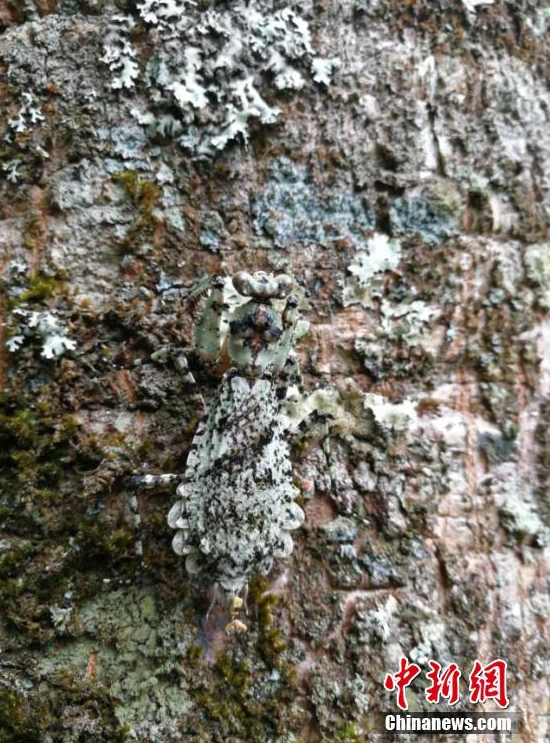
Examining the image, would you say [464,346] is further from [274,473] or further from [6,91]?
[6,91]

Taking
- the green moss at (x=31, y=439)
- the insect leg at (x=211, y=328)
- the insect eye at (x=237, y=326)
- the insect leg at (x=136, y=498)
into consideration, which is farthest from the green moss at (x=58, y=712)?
the insect eye at (x=237, y=326)

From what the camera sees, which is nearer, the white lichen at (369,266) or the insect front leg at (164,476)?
the insect front leg at (164,476)

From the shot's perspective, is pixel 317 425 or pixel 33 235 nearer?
pixel 33 235

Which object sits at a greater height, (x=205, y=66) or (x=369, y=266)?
(x=205, y=66)

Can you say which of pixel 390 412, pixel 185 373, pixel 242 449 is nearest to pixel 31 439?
pixel 185 373

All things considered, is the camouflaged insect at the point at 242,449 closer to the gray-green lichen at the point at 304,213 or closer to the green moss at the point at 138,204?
the gray-green lichen at the point at 304,213

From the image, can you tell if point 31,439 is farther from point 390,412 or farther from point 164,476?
point 390,412

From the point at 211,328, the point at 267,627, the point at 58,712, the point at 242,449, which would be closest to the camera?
the point at 58,712

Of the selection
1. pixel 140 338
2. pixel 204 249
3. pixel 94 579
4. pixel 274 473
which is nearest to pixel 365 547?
pixel 274 473
